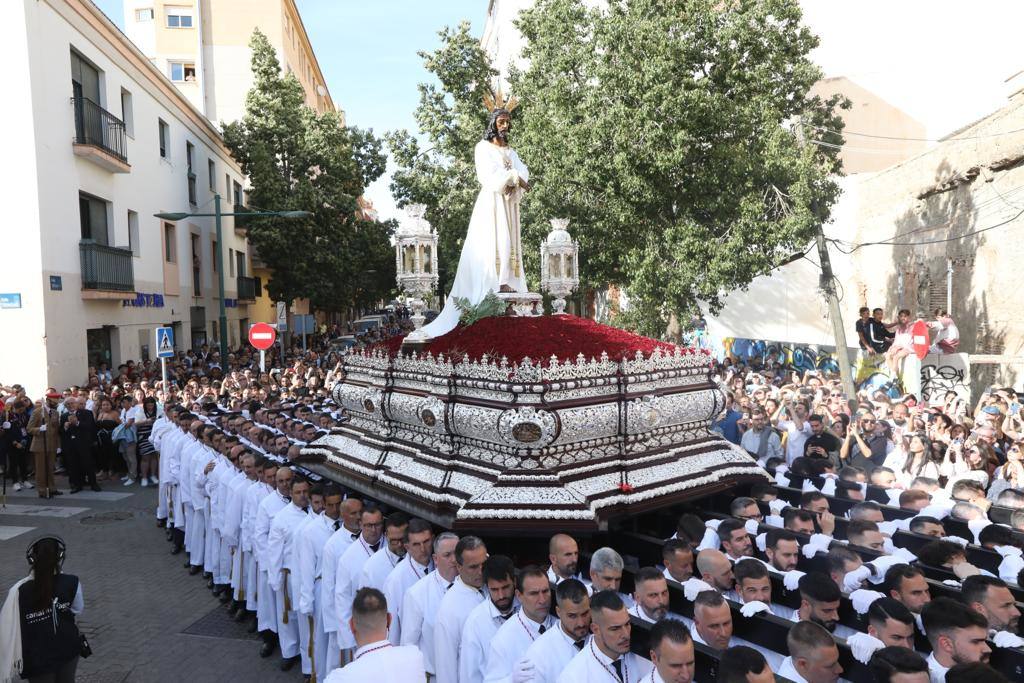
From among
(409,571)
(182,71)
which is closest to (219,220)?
(409,571)

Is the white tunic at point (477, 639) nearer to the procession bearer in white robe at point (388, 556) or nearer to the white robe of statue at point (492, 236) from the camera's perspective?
the procession bearer in white robe at point (388, 556)

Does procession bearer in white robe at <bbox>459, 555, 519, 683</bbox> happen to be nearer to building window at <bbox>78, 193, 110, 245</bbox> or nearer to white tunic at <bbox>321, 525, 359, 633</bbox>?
white tunic at <bbox>321, 525, 359, 633</bbox>

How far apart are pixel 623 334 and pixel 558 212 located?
31.0 feet

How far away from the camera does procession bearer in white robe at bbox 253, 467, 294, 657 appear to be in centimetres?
714

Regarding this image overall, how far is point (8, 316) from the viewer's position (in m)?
14.6

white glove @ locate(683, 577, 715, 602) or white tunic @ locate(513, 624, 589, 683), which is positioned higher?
white glove @ locate(683, 577, 715, 602)

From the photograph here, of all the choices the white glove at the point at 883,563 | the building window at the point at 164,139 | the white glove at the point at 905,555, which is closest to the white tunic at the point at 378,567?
the white glove at the point at 883,563

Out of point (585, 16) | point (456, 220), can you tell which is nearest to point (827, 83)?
point (585, 16)

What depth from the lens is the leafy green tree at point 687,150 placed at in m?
14.2

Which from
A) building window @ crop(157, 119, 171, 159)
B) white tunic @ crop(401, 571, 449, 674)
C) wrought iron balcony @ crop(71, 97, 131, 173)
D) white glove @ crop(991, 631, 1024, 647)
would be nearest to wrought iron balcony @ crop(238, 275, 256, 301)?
building window @ crop(157, 119, 171, 159)

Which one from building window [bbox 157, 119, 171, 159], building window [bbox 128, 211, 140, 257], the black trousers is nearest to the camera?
the black trousers

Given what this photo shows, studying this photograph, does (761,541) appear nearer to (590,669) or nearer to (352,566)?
(590,669)

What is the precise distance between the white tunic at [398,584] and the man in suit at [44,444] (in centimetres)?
997

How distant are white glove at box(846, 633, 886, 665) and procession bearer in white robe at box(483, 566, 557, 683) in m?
1.57
